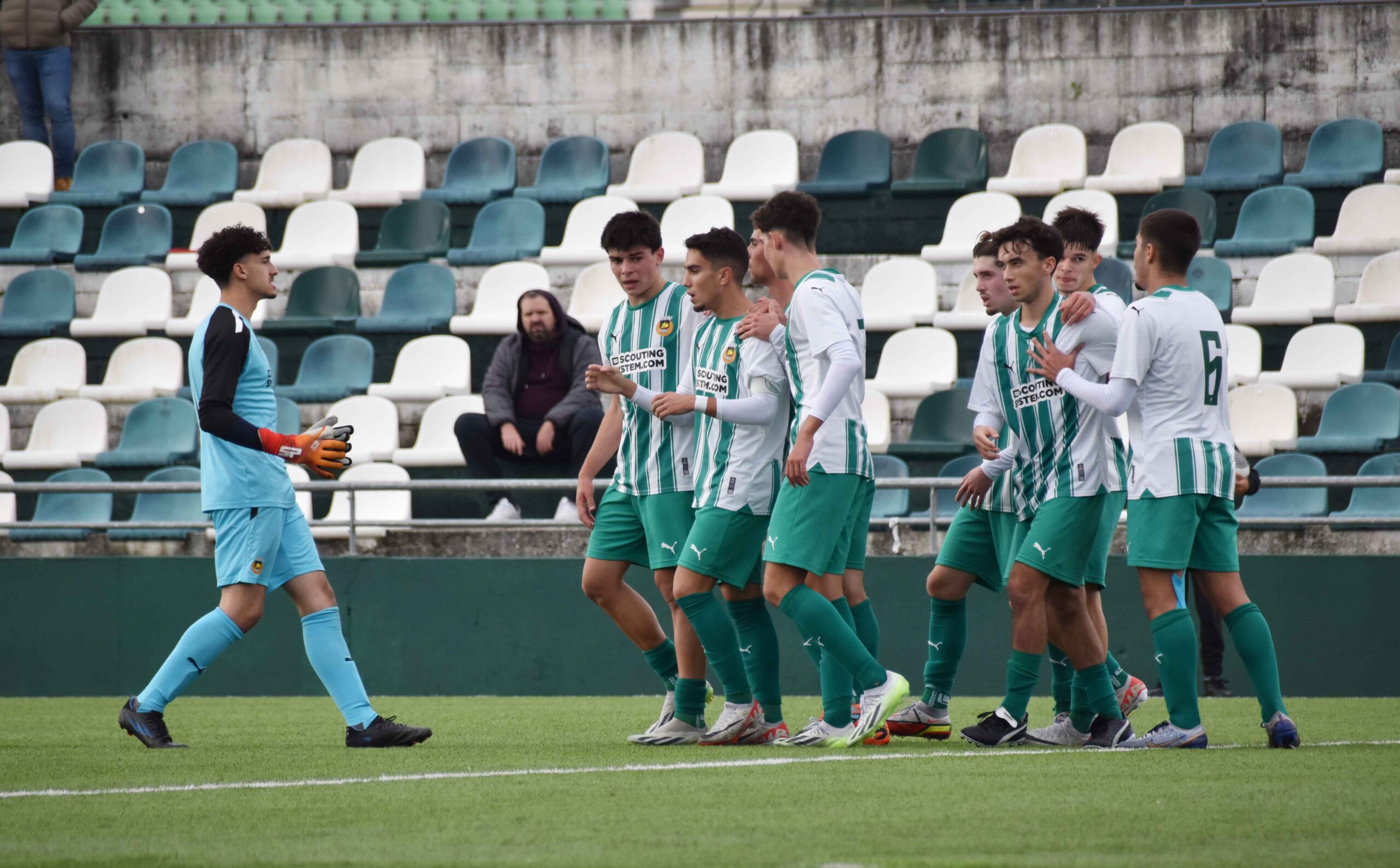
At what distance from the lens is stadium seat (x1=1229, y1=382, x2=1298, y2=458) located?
10828 mm

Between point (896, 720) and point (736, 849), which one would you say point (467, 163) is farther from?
point (736, 849)

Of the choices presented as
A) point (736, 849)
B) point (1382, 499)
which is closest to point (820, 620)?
point (736, 849)

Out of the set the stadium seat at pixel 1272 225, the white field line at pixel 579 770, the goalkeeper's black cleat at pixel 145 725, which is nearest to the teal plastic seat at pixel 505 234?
the stadium seat at pixel 1272 225

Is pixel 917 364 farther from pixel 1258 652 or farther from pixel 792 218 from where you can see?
pixel 1258 652

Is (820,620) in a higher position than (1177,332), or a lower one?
lower

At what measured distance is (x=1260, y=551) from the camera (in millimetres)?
10125

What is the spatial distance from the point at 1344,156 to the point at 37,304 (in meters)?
10.9

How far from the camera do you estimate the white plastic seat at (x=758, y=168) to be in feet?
44.9

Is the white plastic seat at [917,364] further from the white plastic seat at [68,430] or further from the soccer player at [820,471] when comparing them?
the white plastic seat at [68,430]

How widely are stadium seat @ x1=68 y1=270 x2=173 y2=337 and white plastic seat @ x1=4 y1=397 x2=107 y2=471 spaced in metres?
0.97

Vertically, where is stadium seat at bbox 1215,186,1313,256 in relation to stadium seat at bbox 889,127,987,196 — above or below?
below

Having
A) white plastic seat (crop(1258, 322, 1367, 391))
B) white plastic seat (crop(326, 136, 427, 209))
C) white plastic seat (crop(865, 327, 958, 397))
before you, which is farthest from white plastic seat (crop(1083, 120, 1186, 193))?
white plastic seat (crop(326, 136, 427, 209))

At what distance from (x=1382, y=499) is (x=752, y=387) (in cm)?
599

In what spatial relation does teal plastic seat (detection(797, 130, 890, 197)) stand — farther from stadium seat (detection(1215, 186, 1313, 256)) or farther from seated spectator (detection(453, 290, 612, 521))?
seated spectator (detection(453, 290, 612, 521))
